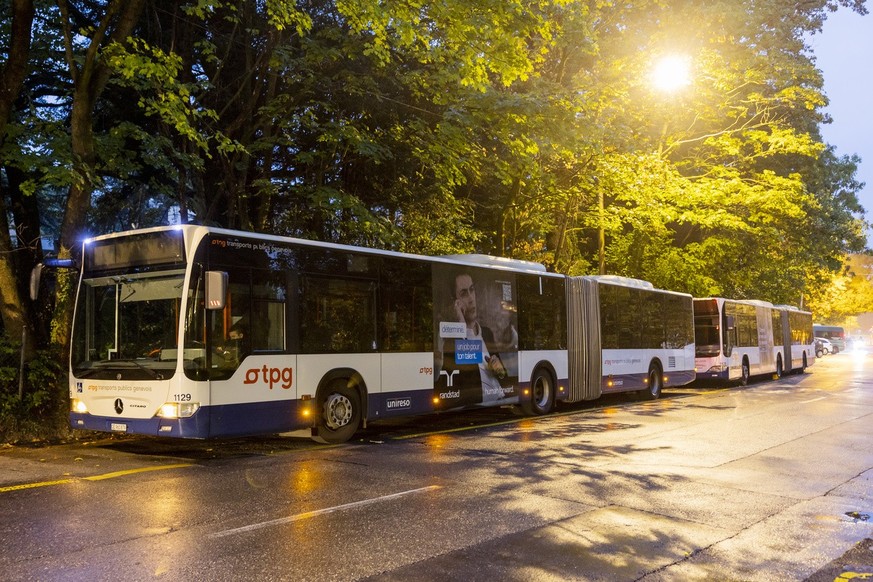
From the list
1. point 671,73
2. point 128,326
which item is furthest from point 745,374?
point 128,326

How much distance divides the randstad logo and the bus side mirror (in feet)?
3.92

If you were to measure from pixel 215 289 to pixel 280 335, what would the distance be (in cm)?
154

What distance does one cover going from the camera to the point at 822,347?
76.4 m

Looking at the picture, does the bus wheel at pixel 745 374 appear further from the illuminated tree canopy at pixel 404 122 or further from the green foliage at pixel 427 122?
the green foliage at pixel 427 122

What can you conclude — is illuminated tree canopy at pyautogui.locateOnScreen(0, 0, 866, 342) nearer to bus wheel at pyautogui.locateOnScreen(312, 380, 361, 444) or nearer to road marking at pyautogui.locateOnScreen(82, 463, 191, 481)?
bus wheel at pyautogui.locateOnScreen(312, 380, 361, 444)

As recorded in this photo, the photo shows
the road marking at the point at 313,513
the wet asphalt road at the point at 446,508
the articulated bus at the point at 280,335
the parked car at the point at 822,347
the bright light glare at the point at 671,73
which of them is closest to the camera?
the wet asphalt road at the point at 446,508

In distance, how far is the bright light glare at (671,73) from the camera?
2356cm

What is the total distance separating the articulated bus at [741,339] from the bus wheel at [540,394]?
11.6m

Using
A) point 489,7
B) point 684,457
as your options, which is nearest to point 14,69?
point 489,7

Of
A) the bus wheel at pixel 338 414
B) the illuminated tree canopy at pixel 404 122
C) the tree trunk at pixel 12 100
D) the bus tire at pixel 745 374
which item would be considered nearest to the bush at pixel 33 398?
the tree trunk at pixel 12 100

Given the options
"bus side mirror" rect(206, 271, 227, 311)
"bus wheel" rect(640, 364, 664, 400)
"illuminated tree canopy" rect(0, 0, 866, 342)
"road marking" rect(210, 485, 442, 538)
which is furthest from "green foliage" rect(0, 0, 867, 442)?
"road marking" rect(210, 485, 442, 538)

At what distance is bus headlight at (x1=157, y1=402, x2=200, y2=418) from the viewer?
32.1 feet

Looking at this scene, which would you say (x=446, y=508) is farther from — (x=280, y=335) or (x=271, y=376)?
(x=280, y=335)

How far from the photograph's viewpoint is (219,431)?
1005cm
